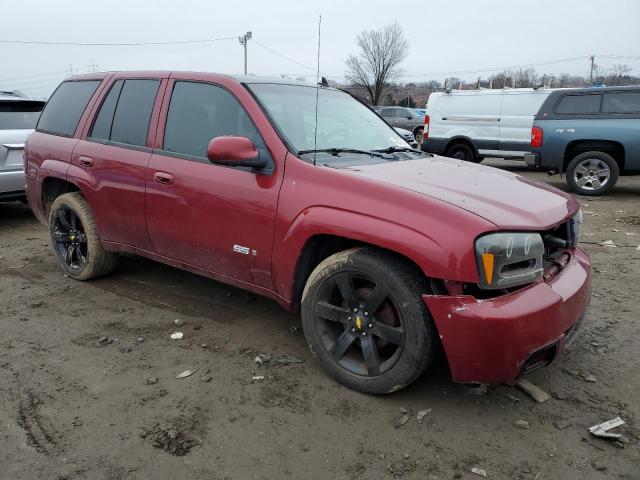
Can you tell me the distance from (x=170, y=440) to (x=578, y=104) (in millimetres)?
9402

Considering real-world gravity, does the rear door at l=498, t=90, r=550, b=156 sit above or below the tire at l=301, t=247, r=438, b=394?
above

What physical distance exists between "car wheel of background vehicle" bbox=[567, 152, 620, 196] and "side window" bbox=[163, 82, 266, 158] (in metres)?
7.73

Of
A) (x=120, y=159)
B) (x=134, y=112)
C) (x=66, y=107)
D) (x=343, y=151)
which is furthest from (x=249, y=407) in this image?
(x=66, y=107)

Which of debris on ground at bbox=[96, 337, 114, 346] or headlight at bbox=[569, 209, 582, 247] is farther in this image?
debris on ground at bbox=[96, 337, 114, 346]

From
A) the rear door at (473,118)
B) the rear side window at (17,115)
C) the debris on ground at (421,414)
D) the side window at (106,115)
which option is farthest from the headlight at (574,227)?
the rear door at (473,118)

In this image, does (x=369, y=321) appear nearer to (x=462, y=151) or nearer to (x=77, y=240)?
(x=77, y=240)

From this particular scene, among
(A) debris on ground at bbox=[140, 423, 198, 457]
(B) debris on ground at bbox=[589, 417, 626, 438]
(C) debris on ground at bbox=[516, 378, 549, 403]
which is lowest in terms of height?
(A) debris on ground at bbox=[140, 423, 198, 457]

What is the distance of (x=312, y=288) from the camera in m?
3.00

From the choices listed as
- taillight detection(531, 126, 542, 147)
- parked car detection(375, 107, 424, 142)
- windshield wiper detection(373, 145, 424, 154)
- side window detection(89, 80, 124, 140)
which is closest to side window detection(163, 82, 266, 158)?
side window detection(89, 80, 124, 140)

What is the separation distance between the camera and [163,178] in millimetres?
3656

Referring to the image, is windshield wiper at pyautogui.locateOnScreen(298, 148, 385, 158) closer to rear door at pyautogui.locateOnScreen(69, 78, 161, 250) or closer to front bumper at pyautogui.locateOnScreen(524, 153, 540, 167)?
rear door at pyautogui.locateOnScreen(69, 78, 161, 250)

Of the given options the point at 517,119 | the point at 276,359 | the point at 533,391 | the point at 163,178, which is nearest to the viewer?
the point at 533,391

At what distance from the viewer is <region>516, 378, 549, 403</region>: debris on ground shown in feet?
9.52

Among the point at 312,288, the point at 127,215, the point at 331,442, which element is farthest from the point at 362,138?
the point at 331,442
